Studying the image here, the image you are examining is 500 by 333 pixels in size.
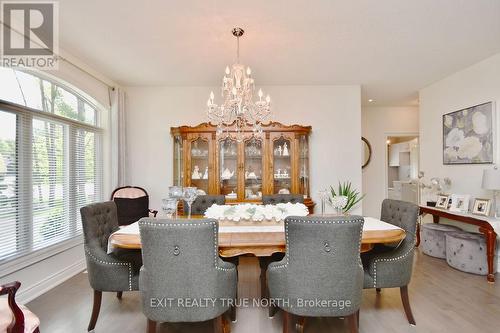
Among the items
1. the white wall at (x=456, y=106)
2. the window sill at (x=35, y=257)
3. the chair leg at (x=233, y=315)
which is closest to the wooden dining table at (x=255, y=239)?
the chair leg at (x=233, y=315)

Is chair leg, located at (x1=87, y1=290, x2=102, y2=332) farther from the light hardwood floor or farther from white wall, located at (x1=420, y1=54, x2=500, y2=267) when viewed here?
white wall, located at (x1=420, y1=54, x2=500, y2=267)

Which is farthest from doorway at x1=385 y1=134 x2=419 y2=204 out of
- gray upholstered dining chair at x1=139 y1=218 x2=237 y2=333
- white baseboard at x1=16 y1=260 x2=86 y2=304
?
white baseboard at x1=16 y1=260 x2=86 y2=304

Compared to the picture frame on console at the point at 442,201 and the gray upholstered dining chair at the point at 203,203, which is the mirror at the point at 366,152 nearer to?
the picture frame on console at the point at 442,201

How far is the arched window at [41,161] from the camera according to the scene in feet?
7.40

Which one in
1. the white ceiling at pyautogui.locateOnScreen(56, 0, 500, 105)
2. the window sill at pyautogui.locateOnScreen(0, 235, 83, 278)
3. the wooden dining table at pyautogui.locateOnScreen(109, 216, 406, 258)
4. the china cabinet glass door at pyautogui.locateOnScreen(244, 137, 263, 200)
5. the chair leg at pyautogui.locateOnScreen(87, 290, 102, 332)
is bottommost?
the chair leg at pyautogui.locateOnScreen(87, 290, 102, 332)

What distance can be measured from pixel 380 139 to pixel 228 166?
3.54m

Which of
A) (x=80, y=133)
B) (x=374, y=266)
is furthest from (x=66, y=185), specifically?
(x=374, y=266)

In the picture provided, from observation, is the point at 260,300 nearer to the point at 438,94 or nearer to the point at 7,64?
the point at 7,64

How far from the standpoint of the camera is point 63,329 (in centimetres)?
187

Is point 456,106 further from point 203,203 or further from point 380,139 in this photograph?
point 203,203

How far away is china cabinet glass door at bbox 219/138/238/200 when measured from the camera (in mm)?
3762

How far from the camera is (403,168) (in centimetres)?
593

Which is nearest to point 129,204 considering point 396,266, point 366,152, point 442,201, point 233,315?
point 233,315

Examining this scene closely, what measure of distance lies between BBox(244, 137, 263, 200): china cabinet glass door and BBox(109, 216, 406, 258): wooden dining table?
1.72 meters
